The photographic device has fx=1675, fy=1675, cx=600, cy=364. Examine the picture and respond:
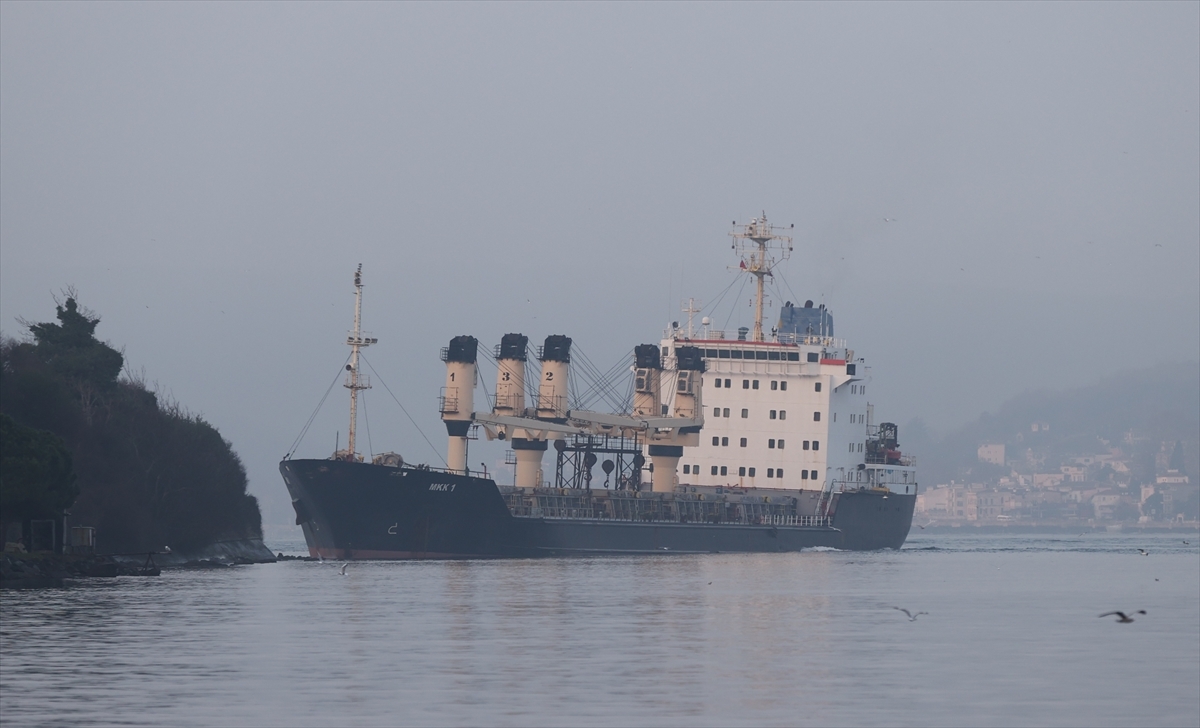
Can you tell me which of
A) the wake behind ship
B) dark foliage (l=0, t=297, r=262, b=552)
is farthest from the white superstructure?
dark foliage (l=0, t=297, r=262, b=552)

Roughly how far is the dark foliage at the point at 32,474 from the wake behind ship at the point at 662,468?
10.2 meters

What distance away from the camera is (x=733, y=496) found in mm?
73562

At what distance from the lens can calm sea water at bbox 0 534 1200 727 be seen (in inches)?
880

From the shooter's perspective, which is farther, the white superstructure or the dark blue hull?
the white superstructure

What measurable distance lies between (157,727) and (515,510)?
4220 centimetres

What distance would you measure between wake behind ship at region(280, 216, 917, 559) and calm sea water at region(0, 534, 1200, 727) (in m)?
7.22

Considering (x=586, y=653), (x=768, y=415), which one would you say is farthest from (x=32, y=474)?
(x=768, y=415)

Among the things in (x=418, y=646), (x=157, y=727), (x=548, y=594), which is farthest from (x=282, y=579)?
(x=157, y=727)

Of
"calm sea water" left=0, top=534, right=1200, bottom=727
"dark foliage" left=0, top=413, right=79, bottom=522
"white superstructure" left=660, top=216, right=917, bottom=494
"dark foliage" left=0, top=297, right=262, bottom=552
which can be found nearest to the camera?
"calm sea water" left=0, top=534, right=1200, bottom=727

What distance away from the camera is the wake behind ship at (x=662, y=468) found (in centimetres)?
5753

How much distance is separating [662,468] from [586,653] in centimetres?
3962

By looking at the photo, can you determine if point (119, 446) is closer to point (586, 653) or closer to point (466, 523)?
point (466, 523)

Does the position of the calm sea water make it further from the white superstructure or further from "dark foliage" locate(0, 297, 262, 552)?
the white superstructure

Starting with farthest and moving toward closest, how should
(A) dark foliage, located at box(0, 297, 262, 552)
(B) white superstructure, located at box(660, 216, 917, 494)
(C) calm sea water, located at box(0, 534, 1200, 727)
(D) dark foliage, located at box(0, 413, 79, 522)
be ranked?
(B) white superstructure, located at box(660, 216, 917, 494) < (A) dark foliage, located at box(0, 297, 262, 552) < (D) dark foliage, located at box(0, 413, 79, 522) < (C) calm sea water, located at box(0, 534, 1200, 727)
